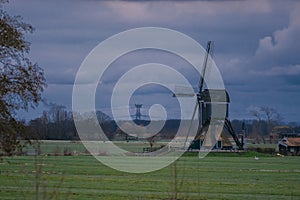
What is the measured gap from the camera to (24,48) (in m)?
30.6

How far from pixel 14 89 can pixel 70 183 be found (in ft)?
30.1

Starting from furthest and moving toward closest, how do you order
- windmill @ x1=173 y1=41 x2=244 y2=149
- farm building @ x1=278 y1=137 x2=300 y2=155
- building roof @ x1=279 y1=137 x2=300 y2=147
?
building roof @ x1=279 y1=137 x2=300 y2=147 → farm building @ x1=278 y1=137 x2=300 y2=155 → windmill @ x1=173 y1=41 x2=244 y2=149

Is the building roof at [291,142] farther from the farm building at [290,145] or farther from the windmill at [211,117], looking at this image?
the windmill at [211,117]

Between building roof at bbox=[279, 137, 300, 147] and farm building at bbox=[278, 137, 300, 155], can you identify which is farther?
building roof at bbox=[279, 137, 300, 147]

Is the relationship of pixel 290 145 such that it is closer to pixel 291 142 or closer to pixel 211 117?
pixel 291 142

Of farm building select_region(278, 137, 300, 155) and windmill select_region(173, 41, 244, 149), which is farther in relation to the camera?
farm building select_region(278, 137, 300, 155)

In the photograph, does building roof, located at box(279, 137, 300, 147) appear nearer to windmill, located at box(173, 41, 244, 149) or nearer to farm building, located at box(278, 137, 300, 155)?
farm building, located at box(278, 137, 300, 155)

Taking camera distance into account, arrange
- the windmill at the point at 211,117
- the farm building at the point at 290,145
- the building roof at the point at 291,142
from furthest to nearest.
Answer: the building roof at the point at 291,142 → the farm building at the point at 290,145 → the windmill at the point at 211,117

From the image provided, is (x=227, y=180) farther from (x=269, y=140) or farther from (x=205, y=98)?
(x=269, y=140)

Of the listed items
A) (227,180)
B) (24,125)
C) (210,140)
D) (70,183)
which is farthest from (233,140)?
(24,125)

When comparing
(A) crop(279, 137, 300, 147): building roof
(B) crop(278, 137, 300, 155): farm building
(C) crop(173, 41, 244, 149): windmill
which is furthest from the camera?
(A) crop(279, 137, 300, 147): building roof

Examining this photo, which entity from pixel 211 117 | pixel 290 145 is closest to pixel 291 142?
pixel 290 145

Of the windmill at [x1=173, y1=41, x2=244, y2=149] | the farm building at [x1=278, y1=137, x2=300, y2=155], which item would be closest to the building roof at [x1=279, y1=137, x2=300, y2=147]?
the farm building at [x1=278, y1=137, x2=300, y2=155]

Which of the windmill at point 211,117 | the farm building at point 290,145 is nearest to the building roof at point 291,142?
the farm building at point 290,145
